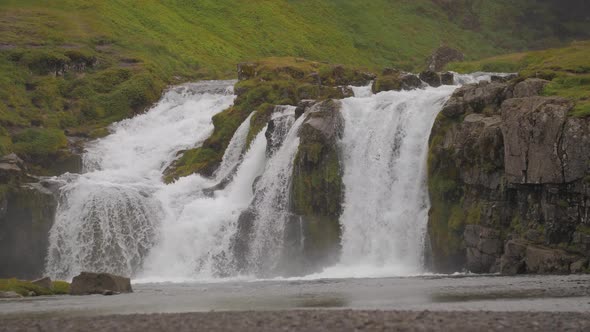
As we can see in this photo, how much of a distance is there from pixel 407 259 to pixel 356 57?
290ft

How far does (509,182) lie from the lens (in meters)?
50.0

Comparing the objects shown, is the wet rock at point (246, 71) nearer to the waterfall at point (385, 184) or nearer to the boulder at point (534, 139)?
the waterfall at point (385, 184)

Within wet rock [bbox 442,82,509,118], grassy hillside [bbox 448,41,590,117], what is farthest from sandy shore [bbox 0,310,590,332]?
wet rock [bbox 442,82,509,118]

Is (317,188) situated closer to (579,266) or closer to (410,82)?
(410,82)

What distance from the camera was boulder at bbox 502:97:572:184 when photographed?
154 ft

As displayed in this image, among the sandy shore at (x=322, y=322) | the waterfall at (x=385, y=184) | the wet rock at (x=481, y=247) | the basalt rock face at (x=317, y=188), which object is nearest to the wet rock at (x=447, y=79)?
the waterfall at (x=385, y=184)

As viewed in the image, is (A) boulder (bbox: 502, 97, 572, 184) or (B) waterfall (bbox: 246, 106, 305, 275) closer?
(A) boulder (bbox: 502, 97, 572, 184)

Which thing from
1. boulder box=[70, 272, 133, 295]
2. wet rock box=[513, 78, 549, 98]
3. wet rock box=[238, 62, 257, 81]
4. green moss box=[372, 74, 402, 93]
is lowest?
boulder box=[70, 272, 133, 295]

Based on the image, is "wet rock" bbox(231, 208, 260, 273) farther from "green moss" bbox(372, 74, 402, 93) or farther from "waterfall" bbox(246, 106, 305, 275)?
"green moss" bbox(372, 74, 402, 93)

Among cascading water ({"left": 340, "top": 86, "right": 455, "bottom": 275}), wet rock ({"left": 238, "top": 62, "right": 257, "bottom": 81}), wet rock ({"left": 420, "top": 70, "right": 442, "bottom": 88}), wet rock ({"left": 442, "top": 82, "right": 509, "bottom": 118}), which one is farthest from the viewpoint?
wet rock ({"left": 238, "top": 62, "right": 257, "bottom": 81})

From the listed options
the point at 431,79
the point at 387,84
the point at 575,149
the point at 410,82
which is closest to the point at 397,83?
the point at 387,84

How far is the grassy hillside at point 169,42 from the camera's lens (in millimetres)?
93000

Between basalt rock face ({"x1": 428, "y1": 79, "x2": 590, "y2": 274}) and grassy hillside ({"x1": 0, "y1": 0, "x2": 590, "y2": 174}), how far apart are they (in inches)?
1575

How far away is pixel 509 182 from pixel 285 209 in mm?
18368
